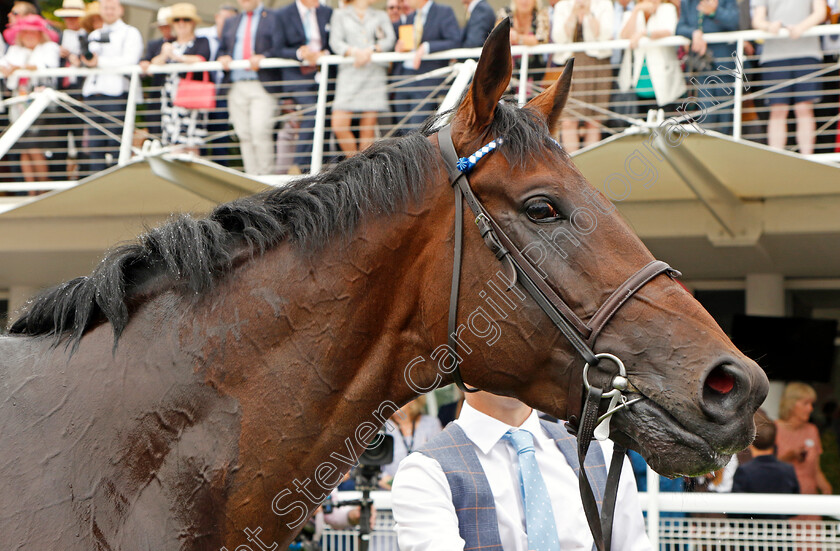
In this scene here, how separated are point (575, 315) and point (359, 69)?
571 centimetres

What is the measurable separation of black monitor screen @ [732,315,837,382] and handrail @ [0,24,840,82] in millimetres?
2607

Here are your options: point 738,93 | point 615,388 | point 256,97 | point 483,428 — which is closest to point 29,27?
point 256,97

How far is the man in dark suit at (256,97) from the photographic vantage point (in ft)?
23.9

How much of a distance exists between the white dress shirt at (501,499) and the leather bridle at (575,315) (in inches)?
19.8

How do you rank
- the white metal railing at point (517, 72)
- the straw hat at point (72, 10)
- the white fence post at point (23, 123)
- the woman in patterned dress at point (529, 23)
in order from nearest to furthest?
the white metal railing at point (517, 72) < the woman in patterned dress at point (529, 23) < the white fence post at point (23, 123) < the straw hat at point (72, 10)

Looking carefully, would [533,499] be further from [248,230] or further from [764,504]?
[764,504]

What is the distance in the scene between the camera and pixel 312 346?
171cm

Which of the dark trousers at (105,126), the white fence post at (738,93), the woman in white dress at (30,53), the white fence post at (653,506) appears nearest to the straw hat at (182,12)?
the dark trousers at (105,126)

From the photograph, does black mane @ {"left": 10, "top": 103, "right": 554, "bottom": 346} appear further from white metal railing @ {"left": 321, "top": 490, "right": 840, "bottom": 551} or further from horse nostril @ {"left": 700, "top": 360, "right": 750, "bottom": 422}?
white metal railing @ {"left": 321, "top": 490, "right": 840, "bottom": 551}

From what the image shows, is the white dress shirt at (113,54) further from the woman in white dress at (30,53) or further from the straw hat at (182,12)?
the woman in white dress at (30,53)

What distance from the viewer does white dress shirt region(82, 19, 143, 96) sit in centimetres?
787

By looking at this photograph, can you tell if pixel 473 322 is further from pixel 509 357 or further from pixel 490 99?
pixel 490 99

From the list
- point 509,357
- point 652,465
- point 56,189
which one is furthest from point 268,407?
point 56,189

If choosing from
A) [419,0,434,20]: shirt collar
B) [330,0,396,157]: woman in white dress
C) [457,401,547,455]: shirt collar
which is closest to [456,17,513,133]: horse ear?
[457,401,547,455]: shirt collar
